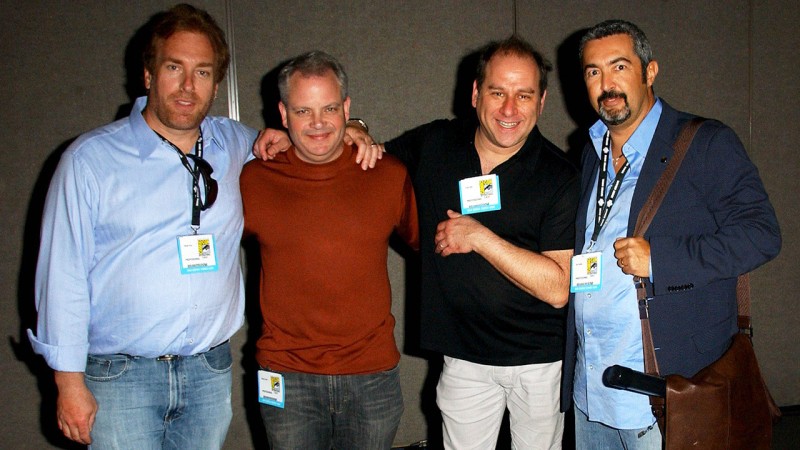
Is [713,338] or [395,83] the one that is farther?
[395,83]

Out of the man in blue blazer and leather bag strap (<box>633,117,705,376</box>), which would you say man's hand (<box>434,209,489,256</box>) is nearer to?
the man in blue blazer

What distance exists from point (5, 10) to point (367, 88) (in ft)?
6.37

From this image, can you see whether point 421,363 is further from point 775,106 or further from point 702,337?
point 775,106

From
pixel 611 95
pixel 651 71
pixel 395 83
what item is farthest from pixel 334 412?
pixel 395 83

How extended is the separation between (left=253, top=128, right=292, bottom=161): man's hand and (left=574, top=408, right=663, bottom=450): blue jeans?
1443mm

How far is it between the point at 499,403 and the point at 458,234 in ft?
2.27

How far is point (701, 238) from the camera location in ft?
6.07

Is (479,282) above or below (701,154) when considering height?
below

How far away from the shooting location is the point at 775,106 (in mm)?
4051

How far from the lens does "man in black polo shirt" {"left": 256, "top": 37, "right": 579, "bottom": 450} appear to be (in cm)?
218

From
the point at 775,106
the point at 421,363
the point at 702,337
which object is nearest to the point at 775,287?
the point at 775,106

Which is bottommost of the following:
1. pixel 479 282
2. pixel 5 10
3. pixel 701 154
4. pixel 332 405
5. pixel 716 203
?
pixel 332 405

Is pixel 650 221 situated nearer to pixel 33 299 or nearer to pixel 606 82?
pixel 606 82

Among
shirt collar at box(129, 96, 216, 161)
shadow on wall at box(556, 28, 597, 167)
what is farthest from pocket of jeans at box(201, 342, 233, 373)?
shadow on wall at box(556, 28, 597, 167)
